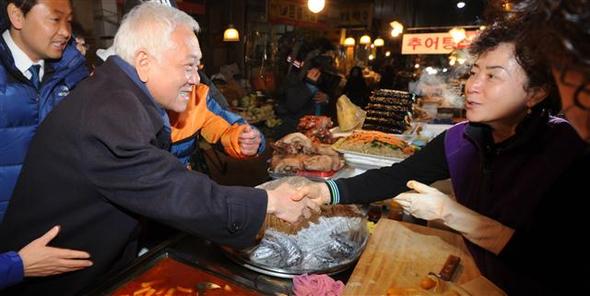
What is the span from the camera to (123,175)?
1477mm

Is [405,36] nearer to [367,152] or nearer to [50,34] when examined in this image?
[367,152]

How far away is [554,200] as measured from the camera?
1.62m

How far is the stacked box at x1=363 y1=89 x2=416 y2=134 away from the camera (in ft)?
15.1

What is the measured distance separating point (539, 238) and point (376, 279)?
778mm

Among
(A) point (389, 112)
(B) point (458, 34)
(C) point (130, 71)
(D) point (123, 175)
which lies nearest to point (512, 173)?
(D) point (123, 175)

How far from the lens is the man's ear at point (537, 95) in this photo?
177 centimetres

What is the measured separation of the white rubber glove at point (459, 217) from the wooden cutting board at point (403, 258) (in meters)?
0.16

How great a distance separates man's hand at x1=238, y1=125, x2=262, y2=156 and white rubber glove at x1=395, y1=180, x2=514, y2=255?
1.34m

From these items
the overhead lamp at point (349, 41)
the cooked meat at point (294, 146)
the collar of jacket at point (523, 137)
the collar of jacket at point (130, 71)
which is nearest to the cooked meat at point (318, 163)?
the cooked meat at point (294, 146)

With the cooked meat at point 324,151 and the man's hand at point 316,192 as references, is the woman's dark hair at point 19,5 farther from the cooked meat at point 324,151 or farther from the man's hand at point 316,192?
the cooked meat at point 324,151

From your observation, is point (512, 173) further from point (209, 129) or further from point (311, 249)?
point (209, 129)

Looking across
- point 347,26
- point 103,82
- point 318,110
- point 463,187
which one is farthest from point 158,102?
point 347,26

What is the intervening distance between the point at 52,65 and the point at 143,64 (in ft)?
4.02

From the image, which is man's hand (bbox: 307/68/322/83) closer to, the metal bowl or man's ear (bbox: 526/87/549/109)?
the metal bowl
